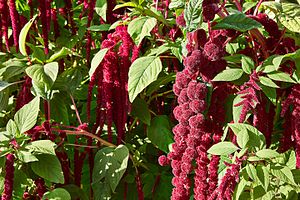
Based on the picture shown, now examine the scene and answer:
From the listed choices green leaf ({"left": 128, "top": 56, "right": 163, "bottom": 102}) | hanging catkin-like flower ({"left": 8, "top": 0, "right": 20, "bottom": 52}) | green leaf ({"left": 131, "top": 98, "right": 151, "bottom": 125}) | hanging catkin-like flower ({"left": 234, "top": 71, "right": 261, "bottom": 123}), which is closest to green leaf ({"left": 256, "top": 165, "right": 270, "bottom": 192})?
hanging catkin-like flower ({"left": 234, "top": 71, "right": 261, "bottom": 123})

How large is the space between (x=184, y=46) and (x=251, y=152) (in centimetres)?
29

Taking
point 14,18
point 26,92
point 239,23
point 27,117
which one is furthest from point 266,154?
point 14,18

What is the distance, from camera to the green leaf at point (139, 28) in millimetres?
1427

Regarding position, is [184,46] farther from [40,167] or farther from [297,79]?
[40,167]

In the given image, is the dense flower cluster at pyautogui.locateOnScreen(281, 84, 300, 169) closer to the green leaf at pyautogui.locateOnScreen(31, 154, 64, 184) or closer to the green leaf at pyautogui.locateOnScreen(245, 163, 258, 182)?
the green leaf at pyautogui.locateOnScreen(245, 163, 258, 182)

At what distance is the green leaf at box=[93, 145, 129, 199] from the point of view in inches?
62.4

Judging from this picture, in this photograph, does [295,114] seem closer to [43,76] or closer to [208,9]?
[208,9]

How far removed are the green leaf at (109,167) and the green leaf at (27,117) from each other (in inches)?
9.0

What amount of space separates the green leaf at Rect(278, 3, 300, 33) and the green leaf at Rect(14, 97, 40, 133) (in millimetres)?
673

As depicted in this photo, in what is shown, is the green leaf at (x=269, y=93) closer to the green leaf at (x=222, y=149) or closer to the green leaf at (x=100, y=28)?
the green leaf at (x=222, y=149)

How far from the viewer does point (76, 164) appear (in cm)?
170

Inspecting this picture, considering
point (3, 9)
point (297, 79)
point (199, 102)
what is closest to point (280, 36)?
point (297, 79)

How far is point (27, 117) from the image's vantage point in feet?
4.96

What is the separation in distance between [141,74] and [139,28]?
4.5 inches
